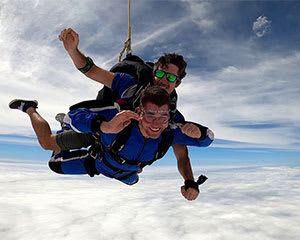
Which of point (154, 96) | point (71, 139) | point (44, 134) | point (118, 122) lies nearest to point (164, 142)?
point (154, 96)

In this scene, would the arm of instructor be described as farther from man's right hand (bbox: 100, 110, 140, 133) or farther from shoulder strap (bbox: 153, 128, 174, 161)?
man's right hand (bbox: 100, 110, 140, 133)

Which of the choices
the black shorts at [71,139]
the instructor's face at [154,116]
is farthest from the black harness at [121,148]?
the instructor's face at [154,116]

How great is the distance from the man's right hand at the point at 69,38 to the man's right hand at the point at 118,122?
86 centimetres

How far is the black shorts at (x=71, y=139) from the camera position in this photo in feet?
9.11

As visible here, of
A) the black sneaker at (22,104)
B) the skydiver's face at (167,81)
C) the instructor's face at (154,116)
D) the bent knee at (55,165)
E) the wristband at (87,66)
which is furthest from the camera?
the bent knee at (55,165)

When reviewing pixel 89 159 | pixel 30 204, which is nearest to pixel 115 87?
pixel 89 159

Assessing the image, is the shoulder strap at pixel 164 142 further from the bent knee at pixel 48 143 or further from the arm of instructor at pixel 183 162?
the bent knee at pixel 48 143

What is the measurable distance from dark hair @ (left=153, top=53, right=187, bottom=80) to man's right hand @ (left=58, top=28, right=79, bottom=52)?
93cm

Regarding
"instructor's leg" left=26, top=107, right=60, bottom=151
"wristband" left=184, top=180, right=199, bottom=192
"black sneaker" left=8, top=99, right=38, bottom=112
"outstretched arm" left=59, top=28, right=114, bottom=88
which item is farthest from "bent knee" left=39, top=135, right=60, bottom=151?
"wristband" left=184, top=180, right=199, bottom=192

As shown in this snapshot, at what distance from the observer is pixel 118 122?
6.31 ft

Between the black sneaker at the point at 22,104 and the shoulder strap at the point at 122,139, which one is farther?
the black sneaker at the point at 22,104

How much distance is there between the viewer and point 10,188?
114375 mm

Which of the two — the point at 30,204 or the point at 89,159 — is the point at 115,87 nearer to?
the point at 89,159

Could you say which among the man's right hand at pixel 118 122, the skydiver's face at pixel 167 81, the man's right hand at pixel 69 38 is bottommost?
the man's right hand at pixel 118 122
